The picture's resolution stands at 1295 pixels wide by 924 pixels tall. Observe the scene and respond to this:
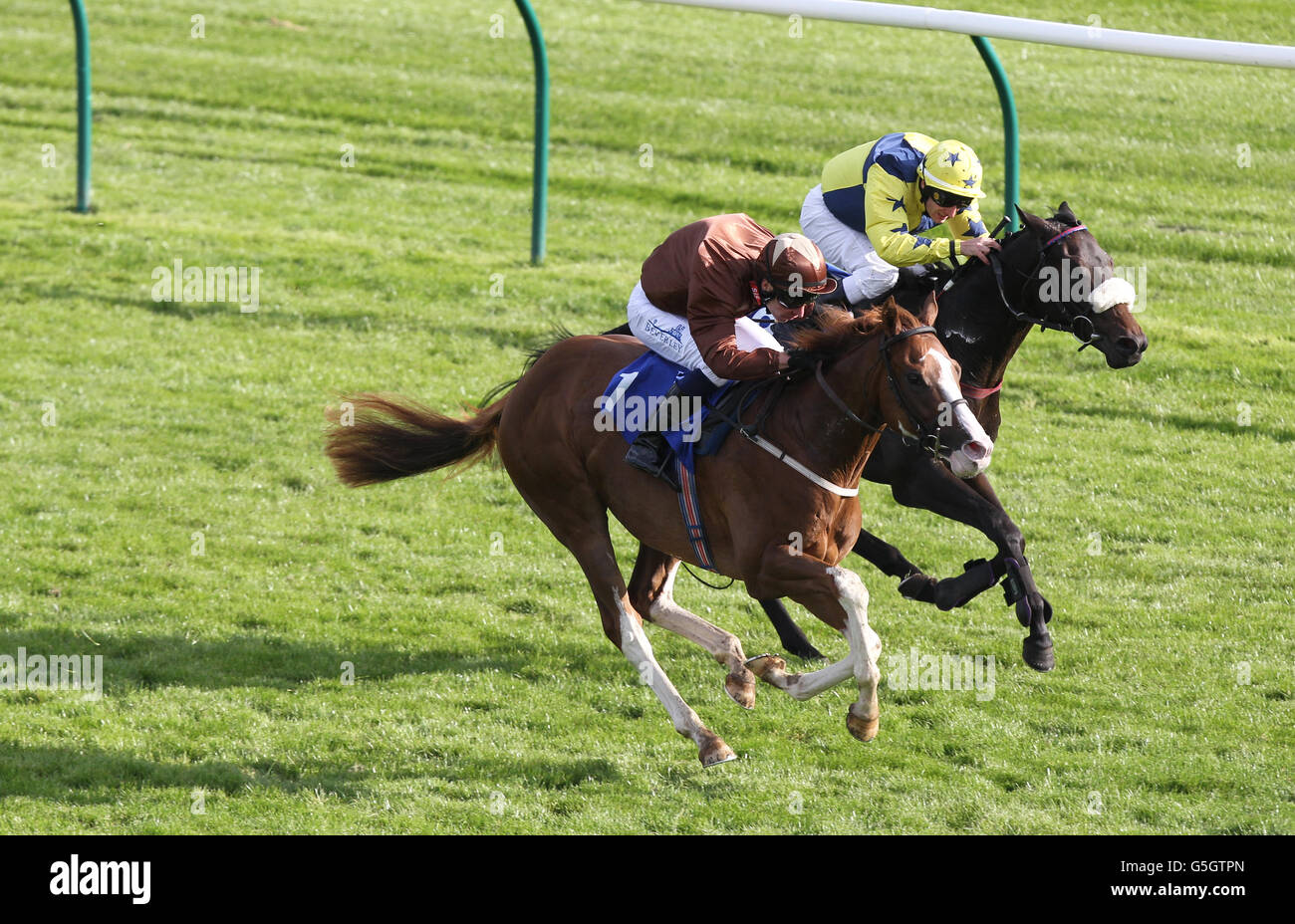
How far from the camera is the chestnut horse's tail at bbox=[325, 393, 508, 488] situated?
7316 millimetres

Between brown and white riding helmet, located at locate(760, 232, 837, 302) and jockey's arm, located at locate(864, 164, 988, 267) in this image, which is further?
jockey's arm, located at locate(864, 164, 988, 267)

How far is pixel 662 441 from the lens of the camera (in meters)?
6.20

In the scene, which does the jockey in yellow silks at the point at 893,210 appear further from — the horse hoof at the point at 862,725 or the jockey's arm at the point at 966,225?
the horse hoof at the point at 862,725

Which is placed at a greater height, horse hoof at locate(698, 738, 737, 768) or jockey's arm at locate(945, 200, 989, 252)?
jockey's arm at locate(945, 200, 989, 252)

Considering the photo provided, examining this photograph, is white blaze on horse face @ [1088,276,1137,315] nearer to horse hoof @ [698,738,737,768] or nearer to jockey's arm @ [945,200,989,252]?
jockey's arm @ [945,200,989,252]

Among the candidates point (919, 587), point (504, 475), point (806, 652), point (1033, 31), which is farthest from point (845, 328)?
point (1033, 31)

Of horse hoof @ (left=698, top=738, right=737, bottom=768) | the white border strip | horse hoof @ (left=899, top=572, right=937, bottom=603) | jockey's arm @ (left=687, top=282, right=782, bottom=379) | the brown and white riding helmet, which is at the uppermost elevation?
the white border strip

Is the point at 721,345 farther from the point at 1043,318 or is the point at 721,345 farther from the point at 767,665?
the point at 1043,318

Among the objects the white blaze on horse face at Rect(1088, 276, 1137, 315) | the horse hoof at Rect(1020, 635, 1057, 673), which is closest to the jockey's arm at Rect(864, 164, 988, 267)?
the white blaze on horse face at Rect(1088, 276, 1137, 315)

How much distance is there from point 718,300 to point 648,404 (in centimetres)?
58

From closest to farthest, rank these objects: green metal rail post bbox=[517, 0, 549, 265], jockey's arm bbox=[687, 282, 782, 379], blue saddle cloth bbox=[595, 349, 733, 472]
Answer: jockey's arm bbox=[687, 282, 782, 379] < blue saddle cloth bbox=[595, 349, 733, 472] < green metal rail post bbox=[517, 0, 549, 265]

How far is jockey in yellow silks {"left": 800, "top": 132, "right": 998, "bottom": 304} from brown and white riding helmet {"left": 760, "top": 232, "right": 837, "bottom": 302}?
125 cm

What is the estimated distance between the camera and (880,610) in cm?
816

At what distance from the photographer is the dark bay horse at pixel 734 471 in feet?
18.2
